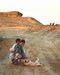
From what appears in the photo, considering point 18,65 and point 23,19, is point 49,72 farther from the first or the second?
point 23,19

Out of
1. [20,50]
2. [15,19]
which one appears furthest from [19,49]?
[15,19]

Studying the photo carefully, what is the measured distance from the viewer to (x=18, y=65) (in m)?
19.2

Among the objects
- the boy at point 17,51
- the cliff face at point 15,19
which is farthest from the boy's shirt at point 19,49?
the cliff face at point 15,19

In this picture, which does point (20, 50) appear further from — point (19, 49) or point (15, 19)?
point (15, 19)

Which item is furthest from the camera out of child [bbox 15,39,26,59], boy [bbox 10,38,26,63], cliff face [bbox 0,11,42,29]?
cliff face [bbox 0,11,42,29]

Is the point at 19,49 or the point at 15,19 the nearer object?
the point at 19,49

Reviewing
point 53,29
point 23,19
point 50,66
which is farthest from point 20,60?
point 23,19

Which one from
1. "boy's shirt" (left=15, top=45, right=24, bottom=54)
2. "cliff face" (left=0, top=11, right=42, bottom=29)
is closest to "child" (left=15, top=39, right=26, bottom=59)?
"boy's shirt" (left=15, top=45, right=24, bottom=54)

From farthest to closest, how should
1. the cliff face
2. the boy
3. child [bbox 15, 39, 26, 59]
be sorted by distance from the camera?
the cliff face
child [bbox 15, 39, 26, 59]
the boy

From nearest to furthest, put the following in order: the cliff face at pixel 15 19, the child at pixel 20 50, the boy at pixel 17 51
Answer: the boy at pixel 17 51 < the child at pixel 20 50 < the cliff face at pixel 15 19

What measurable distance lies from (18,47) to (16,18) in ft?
178

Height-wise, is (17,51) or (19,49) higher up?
(19,49)

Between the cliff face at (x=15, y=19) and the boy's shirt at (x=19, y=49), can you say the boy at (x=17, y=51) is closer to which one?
the boy's shirt at (x=19, y=49)

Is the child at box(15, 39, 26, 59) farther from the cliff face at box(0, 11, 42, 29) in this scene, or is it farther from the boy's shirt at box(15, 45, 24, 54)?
the cliff face at box(0, 11, 42, 29)
